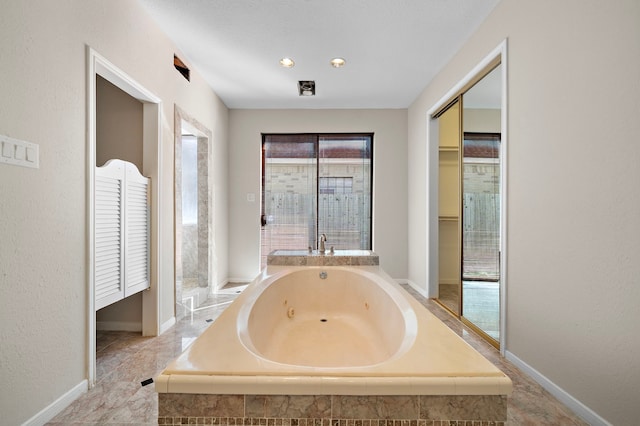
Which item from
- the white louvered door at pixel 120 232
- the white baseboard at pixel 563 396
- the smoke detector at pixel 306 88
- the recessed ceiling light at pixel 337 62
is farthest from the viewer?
the smoke detector at pixel 306 88

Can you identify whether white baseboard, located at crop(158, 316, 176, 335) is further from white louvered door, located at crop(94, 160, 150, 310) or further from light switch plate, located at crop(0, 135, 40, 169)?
light switch plate, located at crop(0, 135, 40, 169)

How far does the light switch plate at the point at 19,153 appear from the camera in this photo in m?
1.24

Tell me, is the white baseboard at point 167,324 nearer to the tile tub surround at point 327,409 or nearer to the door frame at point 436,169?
the tile tub surround at point 327,409

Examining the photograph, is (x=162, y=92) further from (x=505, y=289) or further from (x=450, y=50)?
(x=505, y=289)

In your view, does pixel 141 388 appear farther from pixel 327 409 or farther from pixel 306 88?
pixel 306 88

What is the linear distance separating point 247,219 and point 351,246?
1.50m

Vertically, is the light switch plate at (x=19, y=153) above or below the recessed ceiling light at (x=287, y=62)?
below

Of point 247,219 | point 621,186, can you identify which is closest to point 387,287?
point 621,186

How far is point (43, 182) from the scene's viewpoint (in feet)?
4.70

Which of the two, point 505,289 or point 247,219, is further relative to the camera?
point 247,219

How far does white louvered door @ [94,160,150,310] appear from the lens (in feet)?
6.42

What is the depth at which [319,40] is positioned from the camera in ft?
8.61

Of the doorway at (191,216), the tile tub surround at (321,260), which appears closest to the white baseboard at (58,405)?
the doorway at (191,216)

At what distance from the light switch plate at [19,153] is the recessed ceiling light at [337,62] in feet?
7.83
